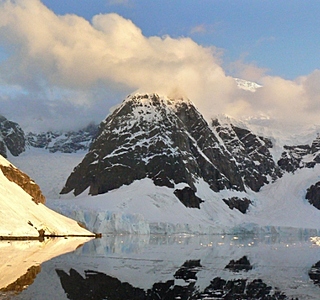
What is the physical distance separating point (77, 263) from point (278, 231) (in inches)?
6545

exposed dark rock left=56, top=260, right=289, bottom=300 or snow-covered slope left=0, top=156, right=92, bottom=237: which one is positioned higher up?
snow-covered slope left=0, top=156, right=92, bottom=237

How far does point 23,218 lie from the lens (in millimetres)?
82312

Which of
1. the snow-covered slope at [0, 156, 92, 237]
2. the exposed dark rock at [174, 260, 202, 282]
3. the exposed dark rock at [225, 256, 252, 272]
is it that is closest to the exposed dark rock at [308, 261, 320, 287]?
the exposed dark rock at [225, 256, 252, 272]

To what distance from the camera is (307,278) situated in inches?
1516

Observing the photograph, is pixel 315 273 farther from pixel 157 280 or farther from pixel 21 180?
pixel 21 180

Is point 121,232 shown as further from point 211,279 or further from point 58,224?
point 211,279

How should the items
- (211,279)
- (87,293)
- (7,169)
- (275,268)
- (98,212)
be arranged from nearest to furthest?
1. (87,293)
2. (211,279)
3. (275,268)
4. (7,169)
5. (98,212)

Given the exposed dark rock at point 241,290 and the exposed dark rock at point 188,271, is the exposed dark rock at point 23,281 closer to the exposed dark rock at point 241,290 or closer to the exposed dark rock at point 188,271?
the exposed dark rock at point 188,271

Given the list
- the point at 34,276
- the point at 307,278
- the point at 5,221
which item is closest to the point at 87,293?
the point at 34,276

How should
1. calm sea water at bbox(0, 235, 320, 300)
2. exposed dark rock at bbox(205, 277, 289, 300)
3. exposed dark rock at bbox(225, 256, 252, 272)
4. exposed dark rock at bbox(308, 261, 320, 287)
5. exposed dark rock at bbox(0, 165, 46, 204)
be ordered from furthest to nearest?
exposed dark rock at bbox(0, 165, 46, 204), exposed dark rock at bbox(225, 256, 252, 272), exposed dark rock at bbox(308, 261, 320, 287), exposed dark rock at bbox(205, 277, 289, 300), calm sea water at bbox(0, 235, 320, 300)

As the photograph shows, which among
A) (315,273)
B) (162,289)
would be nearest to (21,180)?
(315,273)

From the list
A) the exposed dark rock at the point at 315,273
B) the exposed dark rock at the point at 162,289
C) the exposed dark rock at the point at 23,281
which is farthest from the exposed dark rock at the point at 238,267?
the exposed dark rock at the point at 23,281

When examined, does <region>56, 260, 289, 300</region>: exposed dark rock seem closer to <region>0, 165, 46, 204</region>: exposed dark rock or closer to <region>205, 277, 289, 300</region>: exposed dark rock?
<region>205, 277, 289, 300</region>: exposed dark rock

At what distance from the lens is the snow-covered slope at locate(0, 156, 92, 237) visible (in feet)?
251
